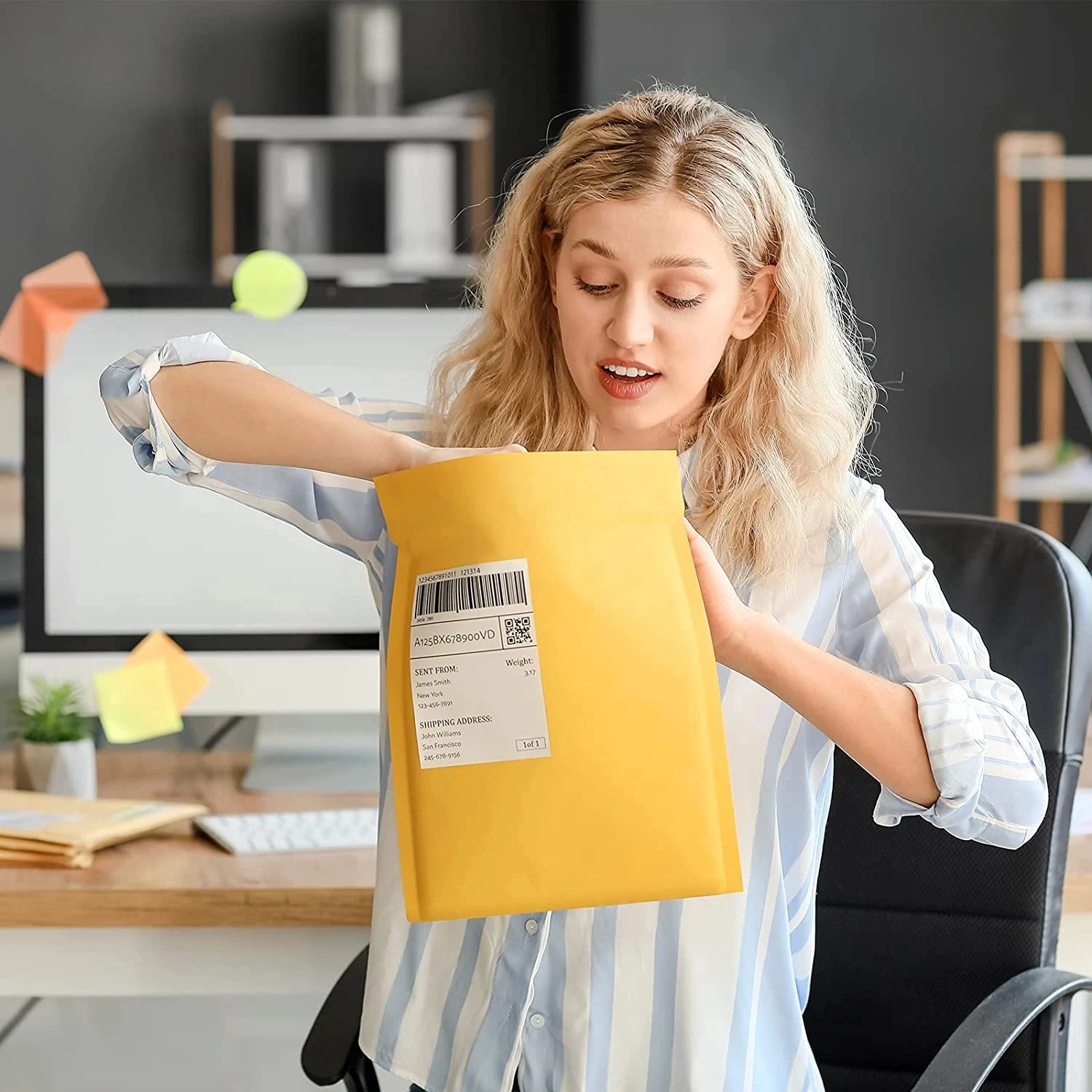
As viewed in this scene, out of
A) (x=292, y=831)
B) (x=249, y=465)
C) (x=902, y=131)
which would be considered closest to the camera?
(x=249, y=465)

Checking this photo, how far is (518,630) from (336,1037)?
0.49 meters

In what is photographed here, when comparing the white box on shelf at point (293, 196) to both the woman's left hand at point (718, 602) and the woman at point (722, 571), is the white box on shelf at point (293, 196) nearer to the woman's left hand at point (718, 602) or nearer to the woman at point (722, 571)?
the woman at point (722, 571)

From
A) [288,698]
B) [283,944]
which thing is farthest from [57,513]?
[283,944]

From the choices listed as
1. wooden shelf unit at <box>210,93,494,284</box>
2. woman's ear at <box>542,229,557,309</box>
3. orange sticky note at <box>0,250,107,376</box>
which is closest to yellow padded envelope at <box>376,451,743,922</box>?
woman's ear at <box>542,229,557,309</box>

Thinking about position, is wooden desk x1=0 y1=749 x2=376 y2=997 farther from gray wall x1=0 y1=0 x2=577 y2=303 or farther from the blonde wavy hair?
gray wall x1=0 y1=0 x2=577 y2=303

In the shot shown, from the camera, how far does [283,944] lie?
1.19 m

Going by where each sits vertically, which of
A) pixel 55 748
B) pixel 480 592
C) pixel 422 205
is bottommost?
pixel 55 748

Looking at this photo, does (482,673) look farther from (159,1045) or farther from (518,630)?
(159,1045)

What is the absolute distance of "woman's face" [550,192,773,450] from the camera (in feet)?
2.82

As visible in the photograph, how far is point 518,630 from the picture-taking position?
71cm

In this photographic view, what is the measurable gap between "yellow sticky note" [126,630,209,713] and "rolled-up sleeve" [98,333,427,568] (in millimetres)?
533

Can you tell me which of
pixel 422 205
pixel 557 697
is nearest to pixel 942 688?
pixel 557 697

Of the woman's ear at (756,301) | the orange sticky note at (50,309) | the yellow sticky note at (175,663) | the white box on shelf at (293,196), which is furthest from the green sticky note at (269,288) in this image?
the white box on shelf at (293,196)

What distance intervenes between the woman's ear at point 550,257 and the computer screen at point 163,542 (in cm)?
55
